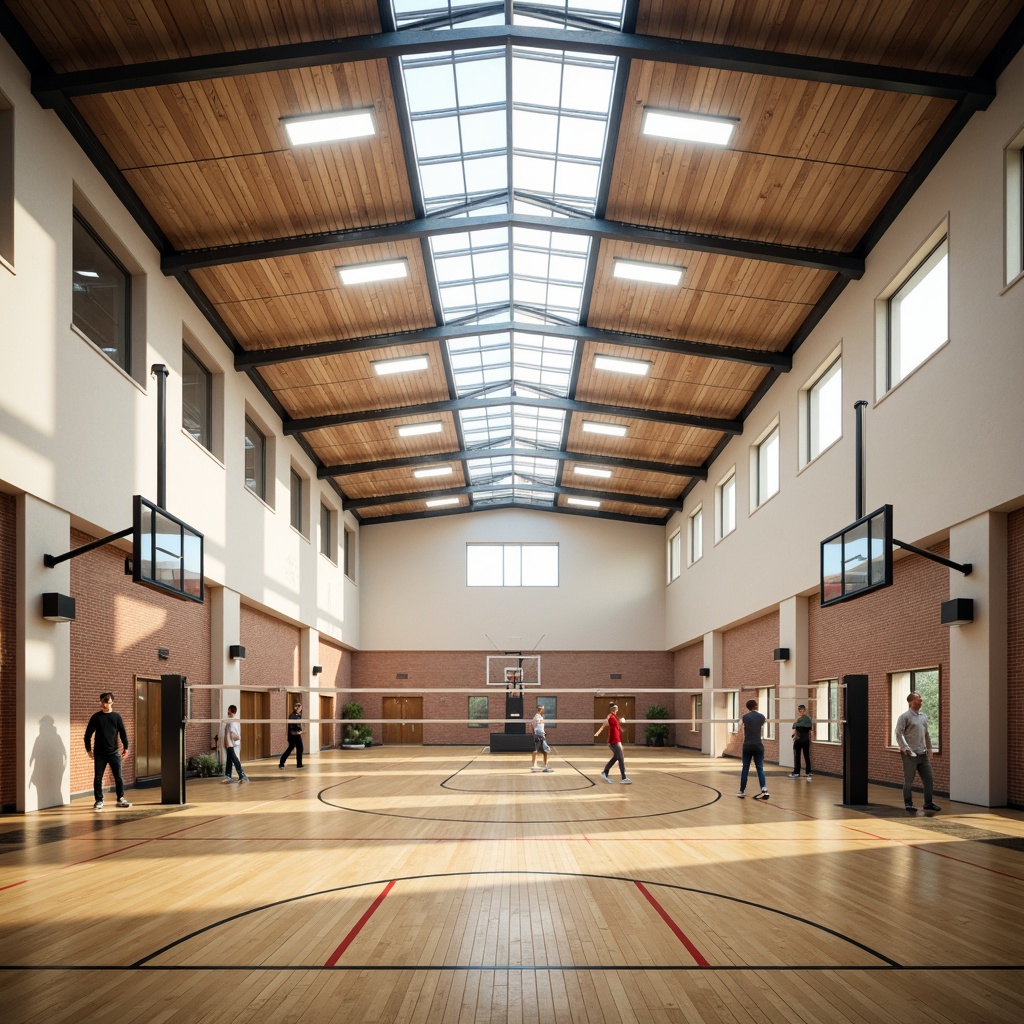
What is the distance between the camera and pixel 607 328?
2433 centimetres

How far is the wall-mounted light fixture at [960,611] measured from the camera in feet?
48.7

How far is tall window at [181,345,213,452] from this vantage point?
838 inches

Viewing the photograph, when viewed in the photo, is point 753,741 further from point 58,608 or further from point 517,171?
point 517,171

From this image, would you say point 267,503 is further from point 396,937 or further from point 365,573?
point 396,937

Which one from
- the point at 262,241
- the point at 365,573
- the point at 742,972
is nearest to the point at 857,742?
the point at 742,972

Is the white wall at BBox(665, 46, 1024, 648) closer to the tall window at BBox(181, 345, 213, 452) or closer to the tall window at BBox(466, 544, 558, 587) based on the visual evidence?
the tall window at BBox(181, 345, 213, 452)

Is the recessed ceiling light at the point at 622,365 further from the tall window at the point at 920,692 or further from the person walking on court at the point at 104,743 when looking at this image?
the person walking on court at the point at 104,743

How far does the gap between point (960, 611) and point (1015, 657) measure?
1.00 metres

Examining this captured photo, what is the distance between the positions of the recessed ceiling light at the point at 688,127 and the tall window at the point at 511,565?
27.6 metres

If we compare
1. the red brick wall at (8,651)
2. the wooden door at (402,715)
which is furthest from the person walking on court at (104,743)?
the wooden door at (402,715)

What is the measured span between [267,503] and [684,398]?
1202 centimetres

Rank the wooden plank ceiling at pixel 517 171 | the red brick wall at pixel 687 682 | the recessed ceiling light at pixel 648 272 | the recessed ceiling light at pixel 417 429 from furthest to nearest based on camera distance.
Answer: the red brick wall at pixel 687 682 < the recessed ceiling light at pixel 417 429 < the recessed ceiling light at pixel 648 272 < the wooden plank ceiling at pixel 517 171

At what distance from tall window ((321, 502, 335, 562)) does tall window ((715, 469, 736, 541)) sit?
45.5ft

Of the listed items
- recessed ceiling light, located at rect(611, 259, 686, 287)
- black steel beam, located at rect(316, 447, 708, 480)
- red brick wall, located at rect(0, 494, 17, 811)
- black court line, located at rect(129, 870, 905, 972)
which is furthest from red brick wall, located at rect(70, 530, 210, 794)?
black steel beam, located at rect(316, 447, 708, 480)
